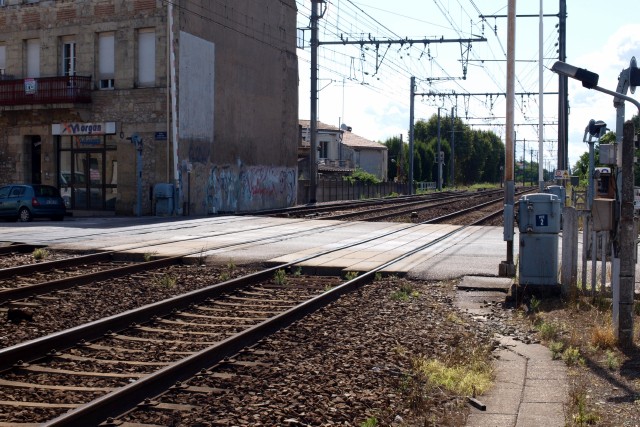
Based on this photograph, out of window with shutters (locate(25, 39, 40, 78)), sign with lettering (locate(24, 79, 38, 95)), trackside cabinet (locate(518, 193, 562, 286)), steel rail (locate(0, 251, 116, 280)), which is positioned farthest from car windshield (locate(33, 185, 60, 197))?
trackside cabinet (locate(518, 193, 562, 286))

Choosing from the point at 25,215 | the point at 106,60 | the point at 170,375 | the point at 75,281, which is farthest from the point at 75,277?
the point at 106,60

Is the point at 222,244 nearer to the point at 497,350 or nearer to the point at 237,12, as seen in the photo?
the point at 497,350

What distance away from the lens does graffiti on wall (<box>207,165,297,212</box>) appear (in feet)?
125

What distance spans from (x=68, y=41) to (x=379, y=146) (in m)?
74.5

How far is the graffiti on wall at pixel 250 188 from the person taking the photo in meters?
38.2

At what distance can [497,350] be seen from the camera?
29.1 ft

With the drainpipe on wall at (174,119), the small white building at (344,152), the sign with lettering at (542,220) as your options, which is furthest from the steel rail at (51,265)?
the small white building at (344,152)

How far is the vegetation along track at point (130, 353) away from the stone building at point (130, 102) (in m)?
23.6

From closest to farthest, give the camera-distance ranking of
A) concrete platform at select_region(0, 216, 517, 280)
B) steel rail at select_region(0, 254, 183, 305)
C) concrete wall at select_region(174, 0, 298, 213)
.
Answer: steel rail at select_region(0, 254, 183, 305)
concrete platform at select_region(0, 216, 517, 280)
concrete wall at select_region(174, 0, 298, 213)

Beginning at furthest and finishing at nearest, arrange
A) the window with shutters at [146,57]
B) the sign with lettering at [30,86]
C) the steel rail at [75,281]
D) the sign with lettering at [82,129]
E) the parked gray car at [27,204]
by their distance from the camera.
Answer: the sign with lettering at [30,86]
the sign with lettering at [82,129]
the window with shutters at [146,57]
the parked gray car at [27,204]
the steel rail at [75,281]

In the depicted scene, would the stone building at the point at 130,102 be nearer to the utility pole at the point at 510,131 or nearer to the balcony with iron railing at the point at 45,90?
the balcony with iron railing at the point at 45,90

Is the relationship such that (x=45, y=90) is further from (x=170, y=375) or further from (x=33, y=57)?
(x=170, y=375)


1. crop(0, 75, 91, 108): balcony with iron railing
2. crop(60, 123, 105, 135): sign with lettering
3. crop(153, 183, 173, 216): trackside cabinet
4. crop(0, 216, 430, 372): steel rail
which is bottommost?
crop(0, 216, 430, 372): steel rail

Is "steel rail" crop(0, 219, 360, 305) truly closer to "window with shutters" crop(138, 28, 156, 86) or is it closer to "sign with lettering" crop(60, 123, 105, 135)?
"window with shutters" crop(138, 28, 156, 86)
